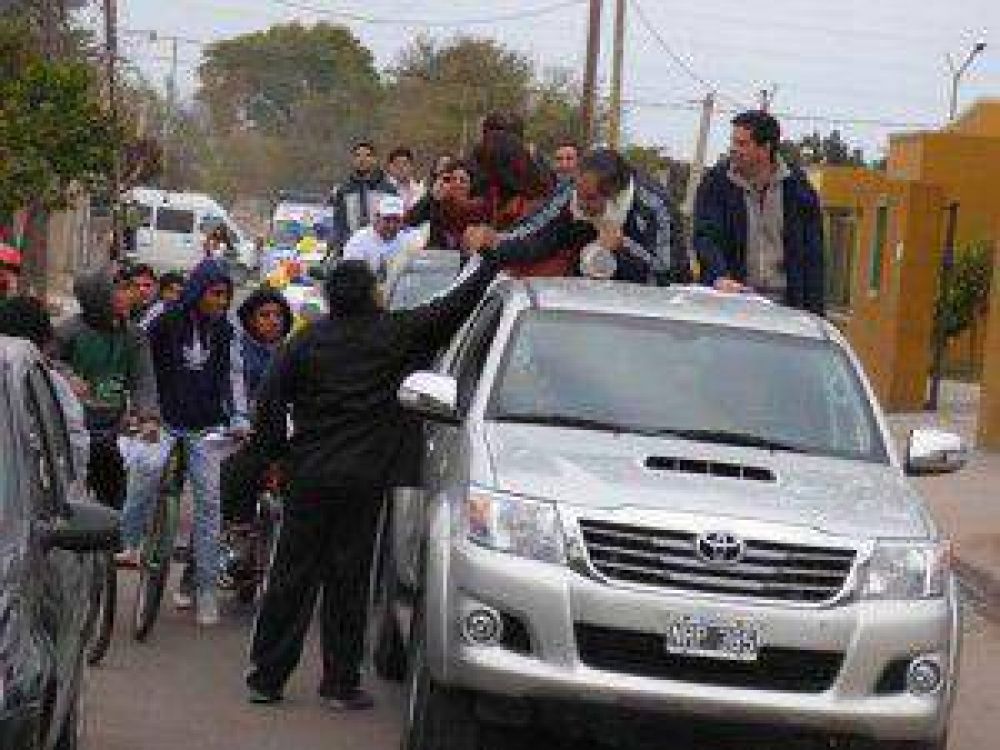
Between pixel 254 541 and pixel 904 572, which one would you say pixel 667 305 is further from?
pixel 254 541

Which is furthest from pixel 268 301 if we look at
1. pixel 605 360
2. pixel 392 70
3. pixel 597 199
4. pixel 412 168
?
pixel 392 70

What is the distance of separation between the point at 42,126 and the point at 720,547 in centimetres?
1739

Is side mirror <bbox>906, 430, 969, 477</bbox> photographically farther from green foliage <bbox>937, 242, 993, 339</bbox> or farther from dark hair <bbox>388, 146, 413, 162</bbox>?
green foliage <bbox>937, 242, 993, 339</bbox>

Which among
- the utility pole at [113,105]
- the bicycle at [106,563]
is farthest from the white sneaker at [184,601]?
the utility pole at [113,105]

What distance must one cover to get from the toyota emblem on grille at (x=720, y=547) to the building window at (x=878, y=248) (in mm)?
25627

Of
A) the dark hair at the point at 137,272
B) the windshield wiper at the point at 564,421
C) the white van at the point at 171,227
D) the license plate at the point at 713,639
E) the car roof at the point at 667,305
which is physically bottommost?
the white van at the point at 171,227

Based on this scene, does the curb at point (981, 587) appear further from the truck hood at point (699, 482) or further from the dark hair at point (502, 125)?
the truck hood at point (699, 482)

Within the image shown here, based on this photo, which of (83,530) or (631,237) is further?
(631,237)

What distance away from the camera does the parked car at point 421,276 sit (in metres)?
14.1

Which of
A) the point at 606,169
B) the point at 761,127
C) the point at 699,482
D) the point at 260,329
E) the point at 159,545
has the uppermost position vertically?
the point at 761,127

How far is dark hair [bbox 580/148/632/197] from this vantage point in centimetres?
1145

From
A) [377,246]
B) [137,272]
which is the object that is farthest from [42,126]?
[137,272]

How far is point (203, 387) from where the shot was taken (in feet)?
41.0

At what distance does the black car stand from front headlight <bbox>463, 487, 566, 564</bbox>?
4.34ft
